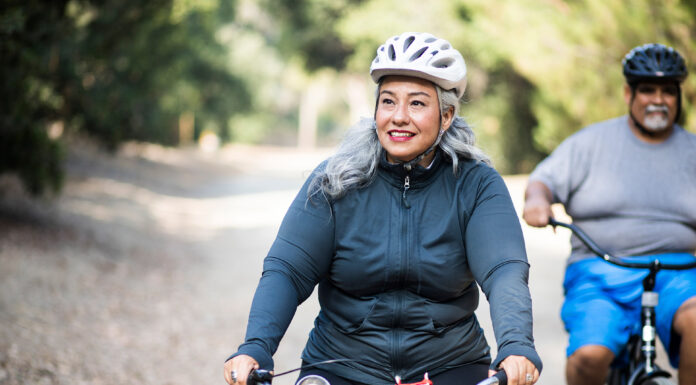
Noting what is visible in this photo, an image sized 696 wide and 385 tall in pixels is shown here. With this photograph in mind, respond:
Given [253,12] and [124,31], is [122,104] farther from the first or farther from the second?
[253,12]

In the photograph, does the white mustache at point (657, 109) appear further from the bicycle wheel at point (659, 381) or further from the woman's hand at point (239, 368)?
the woman's hand at point (239, 368)

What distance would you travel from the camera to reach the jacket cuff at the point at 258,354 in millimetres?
2438

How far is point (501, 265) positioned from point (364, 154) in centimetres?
68

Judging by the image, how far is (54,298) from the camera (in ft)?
25.0

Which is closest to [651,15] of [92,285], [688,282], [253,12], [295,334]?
[295,334]

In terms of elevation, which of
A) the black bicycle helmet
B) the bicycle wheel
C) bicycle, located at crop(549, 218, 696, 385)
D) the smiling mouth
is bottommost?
the bicycle wheel

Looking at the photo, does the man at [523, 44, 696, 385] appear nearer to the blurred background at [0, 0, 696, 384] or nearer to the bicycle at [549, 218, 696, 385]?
the bicycle at [549, 218, 696, 385]

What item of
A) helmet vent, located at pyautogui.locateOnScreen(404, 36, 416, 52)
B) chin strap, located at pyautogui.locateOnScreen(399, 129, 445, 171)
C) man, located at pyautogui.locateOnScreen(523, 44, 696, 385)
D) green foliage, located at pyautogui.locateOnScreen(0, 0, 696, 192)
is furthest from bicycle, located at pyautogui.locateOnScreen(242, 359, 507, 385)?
man, located at pyautogui.locateOnScreen(523, 44, 696, 385)

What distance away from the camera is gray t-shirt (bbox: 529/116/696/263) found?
3.95m

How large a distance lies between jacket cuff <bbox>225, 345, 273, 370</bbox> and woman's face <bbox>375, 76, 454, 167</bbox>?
2.89 feet

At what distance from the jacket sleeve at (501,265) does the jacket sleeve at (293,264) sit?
1.77 ft

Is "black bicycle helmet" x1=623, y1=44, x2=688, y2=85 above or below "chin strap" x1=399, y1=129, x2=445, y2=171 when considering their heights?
above

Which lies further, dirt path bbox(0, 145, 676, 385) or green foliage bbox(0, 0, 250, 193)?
green foliage bbox(0, 0, 250, 193)

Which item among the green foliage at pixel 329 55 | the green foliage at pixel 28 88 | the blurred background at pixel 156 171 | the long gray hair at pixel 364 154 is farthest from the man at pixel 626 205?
the green foliage at pixel 28 88
